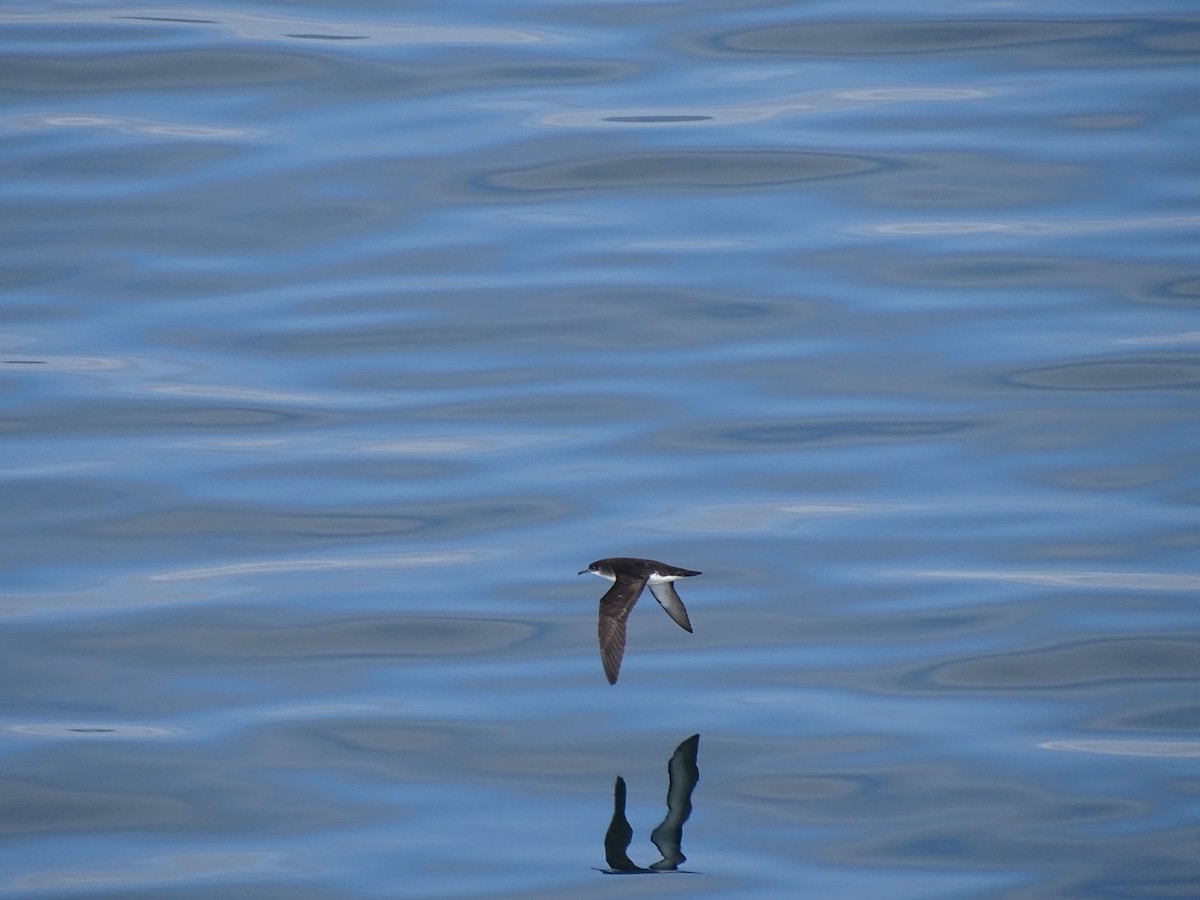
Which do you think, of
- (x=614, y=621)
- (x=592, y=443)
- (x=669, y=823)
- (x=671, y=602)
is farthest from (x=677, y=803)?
(x=592, y=443)

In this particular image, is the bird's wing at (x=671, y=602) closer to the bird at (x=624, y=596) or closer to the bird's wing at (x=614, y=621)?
the bird at (x=624, y=596)

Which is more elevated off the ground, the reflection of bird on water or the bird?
the bird

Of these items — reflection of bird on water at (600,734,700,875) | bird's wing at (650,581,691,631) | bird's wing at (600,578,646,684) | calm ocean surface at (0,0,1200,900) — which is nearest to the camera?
reflection of bird on water at (600,734,700,875)

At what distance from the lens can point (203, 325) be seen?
53.1 ft

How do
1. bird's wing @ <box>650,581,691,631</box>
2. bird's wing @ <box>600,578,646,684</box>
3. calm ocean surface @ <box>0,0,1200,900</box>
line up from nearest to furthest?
bird's wing @ <box>600,578,646,684</box> < calm ocean surface @ <box>0,0,1200,900</box> < bird's wing @ <box>650,581,691,631</box>

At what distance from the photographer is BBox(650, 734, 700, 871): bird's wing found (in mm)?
9844

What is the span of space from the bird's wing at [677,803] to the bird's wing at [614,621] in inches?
26.2

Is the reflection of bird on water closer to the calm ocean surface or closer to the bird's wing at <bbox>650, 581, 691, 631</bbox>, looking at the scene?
the calm ocean surface

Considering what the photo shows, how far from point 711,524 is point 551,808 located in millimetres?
3133

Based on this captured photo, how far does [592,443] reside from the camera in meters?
14.2

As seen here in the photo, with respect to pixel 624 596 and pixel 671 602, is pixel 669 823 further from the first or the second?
pixel 671 602

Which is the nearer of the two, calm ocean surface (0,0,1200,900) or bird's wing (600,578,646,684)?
bird's wing (600,578,646,684)

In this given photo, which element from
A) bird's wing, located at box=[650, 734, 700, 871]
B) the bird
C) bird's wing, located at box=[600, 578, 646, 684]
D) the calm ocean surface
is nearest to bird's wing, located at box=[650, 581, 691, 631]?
the bird

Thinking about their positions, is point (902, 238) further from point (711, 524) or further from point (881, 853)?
point (881, 853)
